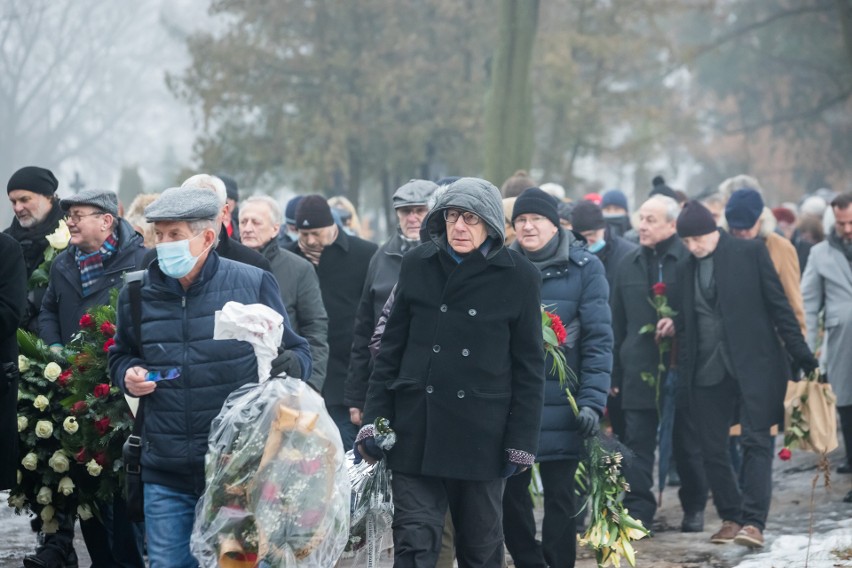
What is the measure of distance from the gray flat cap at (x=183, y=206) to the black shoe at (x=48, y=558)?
275cm

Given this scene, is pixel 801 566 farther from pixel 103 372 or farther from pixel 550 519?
pixel 103 372

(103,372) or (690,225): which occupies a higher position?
(690,225)

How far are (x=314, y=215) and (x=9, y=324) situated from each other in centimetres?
290

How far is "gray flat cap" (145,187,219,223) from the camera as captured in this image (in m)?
5.77

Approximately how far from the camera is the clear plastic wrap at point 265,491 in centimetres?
549

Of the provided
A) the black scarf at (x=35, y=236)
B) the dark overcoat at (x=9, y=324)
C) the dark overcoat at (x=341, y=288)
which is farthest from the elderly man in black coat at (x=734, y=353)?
the dark overcoat at (x=9, y=324)

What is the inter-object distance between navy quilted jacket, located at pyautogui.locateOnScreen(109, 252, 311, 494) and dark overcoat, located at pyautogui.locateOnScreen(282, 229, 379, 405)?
11.4 ft

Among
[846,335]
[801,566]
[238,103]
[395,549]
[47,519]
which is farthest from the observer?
[238,103]

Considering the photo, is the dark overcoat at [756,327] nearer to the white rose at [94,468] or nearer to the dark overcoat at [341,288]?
the dark overcoat at [341,288]

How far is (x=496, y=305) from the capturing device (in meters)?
6.15

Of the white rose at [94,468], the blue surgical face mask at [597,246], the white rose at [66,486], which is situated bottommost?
the white rose at [66,486]

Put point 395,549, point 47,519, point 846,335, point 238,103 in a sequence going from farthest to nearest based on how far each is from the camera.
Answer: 1. point 238,103
2. point 846,335
3. point 47,519
4. point 395,549

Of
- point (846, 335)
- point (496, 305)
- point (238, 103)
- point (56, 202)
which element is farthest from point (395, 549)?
point (238, 103)

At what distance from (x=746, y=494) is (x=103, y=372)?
4.51 metres
